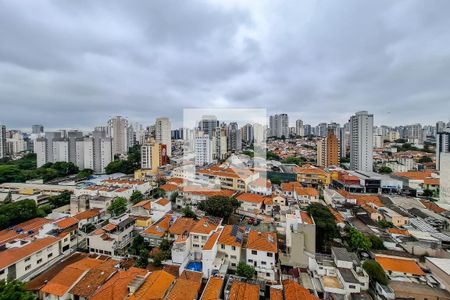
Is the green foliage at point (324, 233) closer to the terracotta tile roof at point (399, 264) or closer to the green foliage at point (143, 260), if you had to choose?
the terracotta tile roof at point (399, 264)

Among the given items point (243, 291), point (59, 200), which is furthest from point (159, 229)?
point (59, 200)

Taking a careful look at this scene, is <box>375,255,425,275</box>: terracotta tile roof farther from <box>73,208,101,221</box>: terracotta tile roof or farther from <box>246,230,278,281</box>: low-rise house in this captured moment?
<box>73,208,101,221</box>: terracotta tile roof

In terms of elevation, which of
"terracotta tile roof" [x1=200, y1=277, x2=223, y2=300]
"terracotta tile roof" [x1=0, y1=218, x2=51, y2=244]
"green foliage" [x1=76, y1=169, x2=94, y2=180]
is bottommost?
"terracotta tile roof" [x1=200, y1=277, x2=223, y2=300]

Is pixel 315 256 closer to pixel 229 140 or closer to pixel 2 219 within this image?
pixel 2 219

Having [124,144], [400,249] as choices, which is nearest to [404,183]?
[400,249]

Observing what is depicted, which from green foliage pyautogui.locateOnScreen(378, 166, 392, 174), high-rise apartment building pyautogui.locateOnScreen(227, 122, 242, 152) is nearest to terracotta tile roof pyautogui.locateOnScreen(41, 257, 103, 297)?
green foliage pyautogui.locateOnScreen(378, 166, 392, 174)

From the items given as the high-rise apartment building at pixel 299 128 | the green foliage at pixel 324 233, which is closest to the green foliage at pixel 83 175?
the green foliage at pixel 324 233
